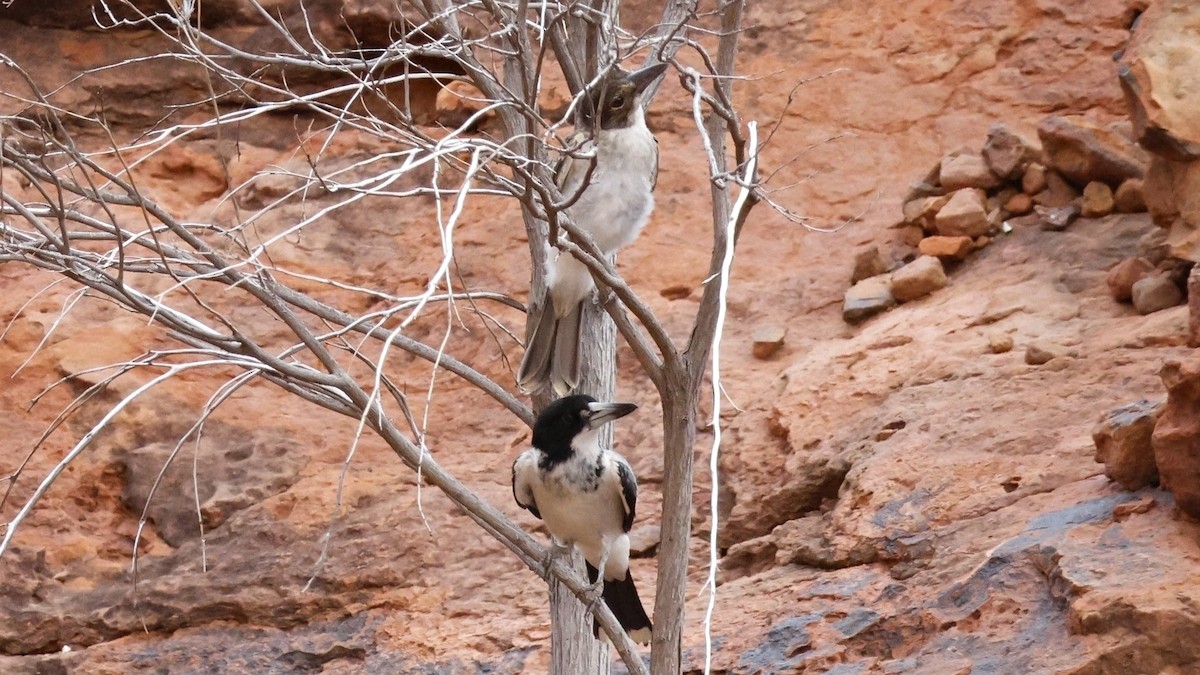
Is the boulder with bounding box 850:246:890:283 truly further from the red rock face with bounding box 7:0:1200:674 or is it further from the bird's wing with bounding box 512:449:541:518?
the bird's wing with bounding box 512:449:541:518

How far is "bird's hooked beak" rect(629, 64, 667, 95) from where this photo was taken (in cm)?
442

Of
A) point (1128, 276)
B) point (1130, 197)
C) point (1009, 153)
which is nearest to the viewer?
point (1128, 276)

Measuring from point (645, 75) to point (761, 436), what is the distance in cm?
206

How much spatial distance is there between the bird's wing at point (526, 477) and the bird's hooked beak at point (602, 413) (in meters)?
0.33

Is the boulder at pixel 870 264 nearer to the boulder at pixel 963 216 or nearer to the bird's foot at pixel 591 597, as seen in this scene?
the boulder at pixel 963 216

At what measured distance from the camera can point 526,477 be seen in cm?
456

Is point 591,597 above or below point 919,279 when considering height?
below

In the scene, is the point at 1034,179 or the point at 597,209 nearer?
the point at 597,209

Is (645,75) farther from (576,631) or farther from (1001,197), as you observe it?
(1001,197)

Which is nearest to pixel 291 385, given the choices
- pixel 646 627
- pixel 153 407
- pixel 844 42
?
pixel 646 627

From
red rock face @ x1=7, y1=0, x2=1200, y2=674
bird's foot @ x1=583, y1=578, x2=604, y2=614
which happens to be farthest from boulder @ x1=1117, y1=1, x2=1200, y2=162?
bird's foot @ x1=583, y1=578, x2=604, y2=614

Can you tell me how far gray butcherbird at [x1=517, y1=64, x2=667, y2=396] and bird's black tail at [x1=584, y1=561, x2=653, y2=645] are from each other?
0.72m

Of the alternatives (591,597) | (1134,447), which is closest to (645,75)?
(591,597)

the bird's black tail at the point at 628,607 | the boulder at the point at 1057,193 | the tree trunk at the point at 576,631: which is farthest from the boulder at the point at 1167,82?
the bird's black tail at the point at 628,607
